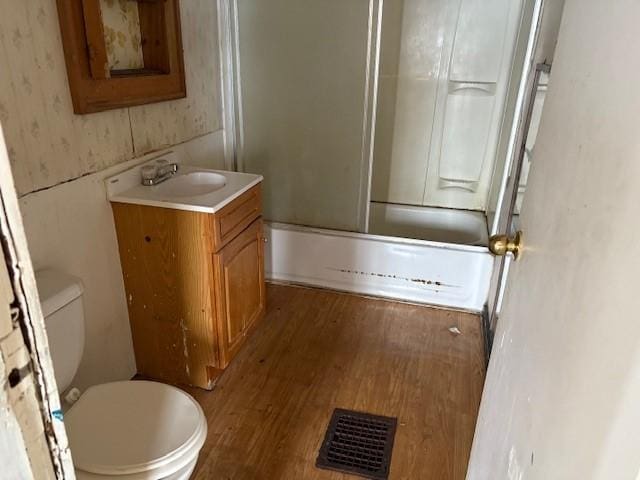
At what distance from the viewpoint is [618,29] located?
0.60 metres

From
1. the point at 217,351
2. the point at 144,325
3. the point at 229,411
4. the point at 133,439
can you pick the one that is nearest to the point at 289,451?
the point at 229,411

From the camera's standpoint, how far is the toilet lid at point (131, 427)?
120 cm

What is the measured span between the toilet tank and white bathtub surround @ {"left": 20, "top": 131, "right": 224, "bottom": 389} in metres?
0.13

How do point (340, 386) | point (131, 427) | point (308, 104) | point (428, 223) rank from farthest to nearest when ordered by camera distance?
point (428, 223)
point (308, 104)
point (340, 386)
point (131, 427)

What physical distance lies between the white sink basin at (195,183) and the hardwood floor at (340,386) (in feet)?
2.63

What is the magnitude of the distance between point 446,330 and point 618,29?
2.08 m

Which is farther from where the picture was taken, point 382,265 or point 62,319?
point 382,265

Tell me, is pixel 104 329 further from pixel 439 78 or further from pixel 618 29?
pixel 439 78

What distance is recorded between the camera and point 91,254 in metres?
1.74

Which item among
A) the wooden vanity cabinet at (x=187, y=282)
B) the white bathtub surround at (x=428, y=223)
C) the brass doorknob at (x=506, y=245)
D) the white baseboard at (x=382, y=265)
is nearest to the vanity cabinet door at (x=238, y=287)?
the wooden vanity cabinet at (x=187, y=282)

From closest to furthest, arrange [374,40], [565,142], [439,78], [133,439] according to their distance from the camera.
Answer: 1. [565,142]
2. [133,439]
3. [374,40]
4. [439,78]

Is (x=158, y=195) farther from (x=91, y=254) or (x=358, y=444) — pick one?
(x=358, y=444)

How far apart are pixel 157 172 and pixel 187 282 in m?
0.48

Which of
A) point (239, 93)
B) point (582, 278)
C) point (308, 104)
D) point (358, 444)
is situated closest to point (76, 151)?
point (239, 93)
